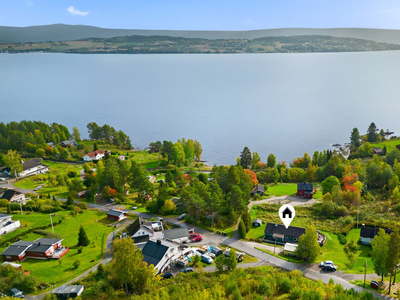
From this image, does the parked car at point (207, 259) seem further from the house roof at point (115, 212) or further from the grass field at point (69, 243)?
the house roof at point (115, 212)

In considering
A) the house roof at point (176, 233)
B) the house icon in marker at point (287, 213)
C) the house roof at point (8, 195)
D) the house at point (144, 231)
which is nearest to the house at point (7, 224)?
the house roof at point (8, 195)

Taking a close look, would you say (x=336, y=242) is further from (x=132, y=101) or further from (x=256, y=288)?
(x=132, y=101)

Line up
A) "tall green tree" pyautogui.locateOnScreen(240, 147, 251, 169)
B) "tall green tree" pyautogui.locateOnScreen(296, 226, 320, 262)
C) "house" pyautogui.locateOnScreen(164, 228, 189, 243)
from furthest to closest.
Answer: "tall green tree" pyautogui.locateOnScreen(240, 147, 251, 169) < "house" pyautogui.locateOnScreen(164, 228, 189, 243) < "tall green tree" pyautogui.locateOnScreen(296, 226, 320, 262)

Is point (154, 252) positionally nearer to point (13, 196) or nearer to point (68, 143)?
point (13, 196)

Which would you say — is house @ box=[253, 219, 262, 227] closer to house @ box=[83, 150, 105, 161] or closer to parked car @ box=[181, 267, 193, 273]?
parked car @ box=[181, 267, 193, 273]

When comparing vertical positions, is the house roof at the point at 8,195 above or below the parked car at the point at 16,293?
below

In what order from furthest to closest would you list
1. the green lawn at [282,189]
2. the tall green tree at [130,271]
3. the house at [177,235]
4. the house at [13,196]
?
1. the green lawn at [282,189]
2. the house at [13,196]
3. the house at [177,235]
4. the tall green tree at [130,271]

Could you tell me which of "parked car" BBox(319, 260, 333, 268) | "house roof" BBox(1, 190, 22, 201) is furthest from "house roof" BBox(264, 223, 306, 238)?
"house roof" BBox(1, 190, 22, 201)

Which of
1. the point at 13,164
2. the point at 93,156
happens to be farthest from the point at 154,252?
the point at 93,156
